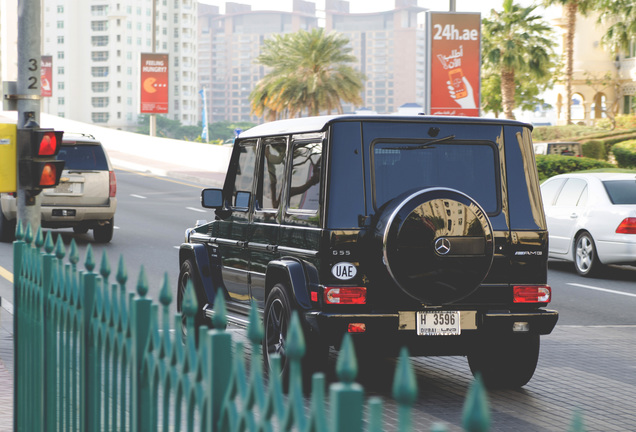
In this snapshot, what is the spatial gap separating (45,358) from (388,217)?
308 centimetres

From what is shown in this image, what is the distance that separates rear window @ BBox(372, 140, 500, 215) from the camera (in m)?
7.11

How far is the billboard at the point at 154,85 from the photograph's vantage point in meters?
62.8

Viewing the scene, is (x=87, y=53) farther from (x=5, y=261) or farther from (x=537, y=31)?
(x=5, y=261)

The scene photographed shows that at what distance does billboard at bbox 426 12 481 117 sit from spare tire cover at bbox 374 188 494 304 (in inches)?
767

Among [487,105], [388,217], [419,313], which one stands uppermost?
[487,105]

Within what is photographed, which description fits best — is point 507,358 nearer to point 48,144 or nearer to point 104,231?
point 48,144

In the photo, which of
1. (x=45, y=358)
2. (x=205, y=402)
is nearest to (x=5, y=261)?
(x=45, y=358)

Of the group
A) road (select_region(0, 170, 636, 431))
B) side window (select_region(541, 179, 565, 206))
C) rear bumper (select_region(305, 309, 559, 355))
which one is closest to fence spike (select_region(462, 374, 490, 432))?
road (select_region(0, 170, 636, 431))

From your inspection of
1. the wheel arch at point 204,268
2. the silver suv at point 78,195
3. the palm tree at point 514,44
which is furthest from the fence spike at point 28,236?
the palm tree at point 514,44

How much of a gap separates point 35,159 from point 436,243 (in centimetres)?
321

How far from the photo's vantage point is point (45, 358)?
4.15 metres

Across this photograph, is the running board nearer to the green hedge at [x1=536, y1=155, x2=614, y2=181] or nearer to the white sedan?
the white sedan

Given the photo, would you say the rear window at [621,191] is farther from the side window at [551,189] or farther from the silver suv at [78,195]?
the silver suv at [78,195]

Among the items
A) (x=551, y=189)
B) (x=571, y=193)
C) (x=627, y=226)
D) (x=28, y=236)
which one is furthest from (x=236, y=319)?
(x=551, y=189)
